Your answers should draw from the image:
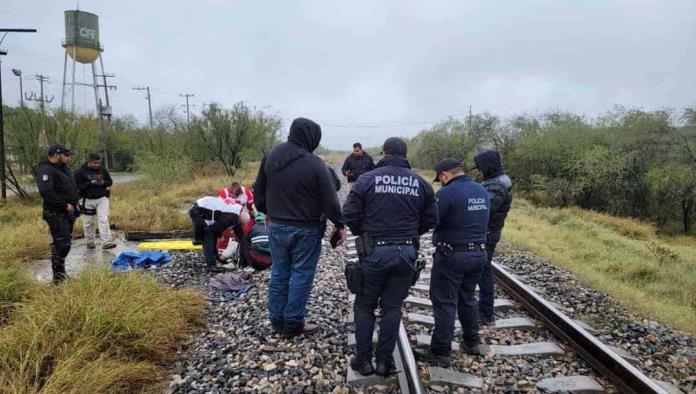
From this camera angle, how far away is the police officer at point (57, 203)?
18.9 ft

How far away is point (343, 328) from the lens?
424 cm

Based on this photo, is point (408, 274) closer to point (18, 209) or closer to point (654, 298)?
point (654, 298)

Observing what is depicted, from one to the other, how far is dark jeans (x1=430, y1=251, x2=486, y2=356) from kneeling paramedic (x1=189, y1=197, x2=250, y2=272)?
377 centimetres

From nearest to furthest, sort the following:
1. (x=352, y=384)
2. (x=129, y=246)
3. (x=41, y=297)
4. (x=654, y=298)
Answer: (x=352, y=384), (x=41, y=297), (x=654, y=298), (x=129, y=246)

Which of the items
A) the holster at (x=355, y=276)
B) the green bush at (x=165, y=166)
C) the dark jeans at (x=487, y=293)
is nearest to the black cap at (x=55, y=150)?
the holster at (x=355, y=276)

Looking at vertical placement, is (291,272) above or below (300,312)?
above

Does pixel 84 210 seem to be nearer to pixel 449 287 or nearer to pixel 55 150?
pixel 55 150

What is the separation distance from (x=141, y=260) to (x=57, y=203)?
5.04ft

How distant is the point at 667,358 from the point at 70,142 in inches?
818

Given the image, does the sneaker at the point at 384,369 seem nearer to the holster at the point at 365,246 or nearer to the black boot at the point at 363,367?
the black boot at the point at 363,367

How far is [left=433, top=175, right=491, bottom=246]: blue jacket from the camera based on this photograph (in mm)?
3604

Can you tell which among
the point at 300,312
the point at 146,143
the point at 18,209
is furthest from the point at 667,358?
the point at 146,143

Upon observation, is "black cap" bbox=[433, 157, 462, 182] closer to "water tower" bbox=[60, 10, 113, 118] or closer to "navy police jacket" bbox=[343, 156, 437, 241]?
"navy police jacket" bbox=[343, 156, 437, 241]

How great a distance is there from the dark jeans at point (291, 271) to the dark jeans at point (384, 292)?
2.64 ft
